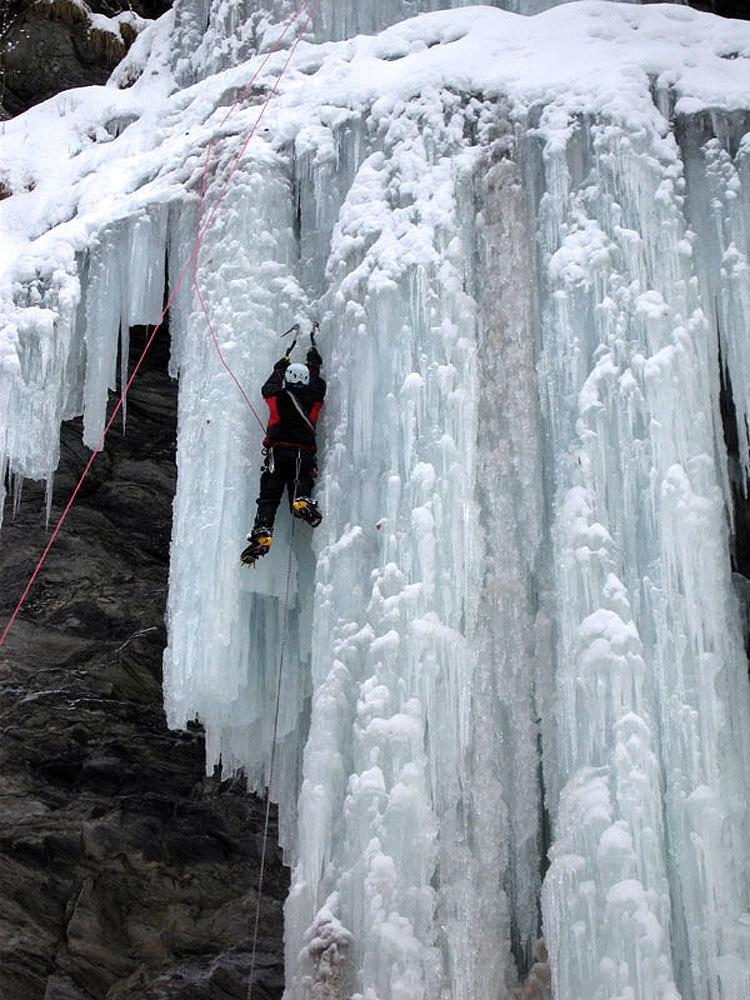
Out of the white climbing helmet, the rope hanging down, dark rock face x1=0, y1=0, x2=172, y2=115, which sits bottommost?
the white climbing helmet

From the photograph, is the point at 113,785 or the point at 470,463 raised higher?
the point at 470,463

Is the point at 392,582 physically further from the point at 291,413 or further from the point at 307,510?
the point at 291,413

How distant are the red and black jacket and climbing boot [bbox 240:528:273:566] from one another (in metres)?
0.50

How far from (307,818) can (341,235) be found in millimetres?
3269

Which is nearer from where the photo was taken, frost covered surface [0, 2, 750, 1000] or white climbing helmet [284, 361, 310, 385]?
frost covered surface [0, 2, 750, 1000]

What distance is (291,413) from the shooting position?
6.74m

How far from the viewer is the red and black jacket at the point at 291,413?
22.0 ft

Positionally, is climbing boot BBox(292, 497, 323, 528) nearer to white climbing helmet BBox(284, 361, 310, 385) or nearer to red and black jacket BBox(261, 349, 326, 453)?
red and black jacket BBox(261, 349, 326, 453)

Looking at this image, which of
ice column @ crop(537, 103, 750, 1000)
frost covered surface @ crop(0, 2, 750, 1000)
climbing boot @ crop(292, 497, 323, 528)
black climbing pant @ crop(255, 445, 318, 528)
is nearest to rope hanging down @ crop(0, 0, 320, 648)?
frost covered surface @ crop(0, 2, 750, 1000)

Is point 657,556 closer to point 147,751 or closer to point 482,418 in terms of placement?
point 482,418

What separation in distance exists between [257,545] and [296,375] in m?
0.96

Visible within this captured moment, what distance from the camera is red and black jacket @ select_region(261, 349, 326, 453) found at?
6711mm

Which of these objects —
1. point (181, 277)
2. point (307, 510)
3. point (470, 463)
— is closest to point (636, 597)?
point (470, 463)

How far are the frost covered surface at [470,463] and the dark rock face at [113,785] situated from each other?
1915mm
